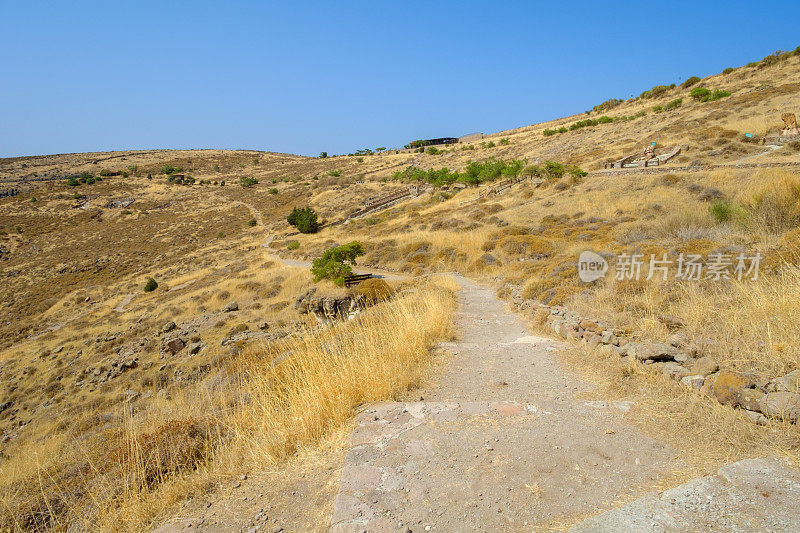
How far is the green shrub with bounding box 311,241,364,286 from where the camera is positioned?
17.7m

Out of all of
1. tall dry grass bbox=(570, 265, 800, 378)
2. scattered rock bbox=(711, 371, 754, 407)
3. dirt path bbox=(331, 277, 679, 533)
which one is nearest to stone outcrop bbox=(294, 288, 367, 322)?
tall dry grass bbox=(570, 265, 800, 378)

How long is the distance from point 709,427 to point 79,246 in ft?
185

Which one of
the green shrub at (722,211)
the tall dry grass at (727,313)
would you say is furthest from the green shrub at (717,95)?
the tall dry grass at (727,313)

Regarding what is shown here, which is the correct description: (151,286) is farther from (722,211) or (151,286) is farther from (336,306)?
(722,211)

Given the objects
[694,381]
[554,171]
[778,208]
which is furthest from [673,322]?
[554,171]

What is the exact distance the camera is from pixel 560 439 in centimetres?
338

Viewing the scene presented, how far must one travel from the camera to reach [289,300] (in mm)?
18031

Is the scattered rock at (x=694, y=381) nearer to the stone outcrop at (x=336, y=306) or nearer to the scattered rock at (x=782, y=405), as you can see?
the scattered rock at (x=782, y=405)

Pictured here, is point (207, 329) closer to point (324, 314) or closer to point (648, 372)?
point (324, 314)

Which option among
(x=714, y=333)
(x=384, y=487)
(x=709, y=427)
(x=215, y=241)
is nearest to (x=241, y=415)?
(x=384, y=487)

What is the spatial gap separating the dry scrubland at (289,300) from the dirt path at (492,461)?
63cm
